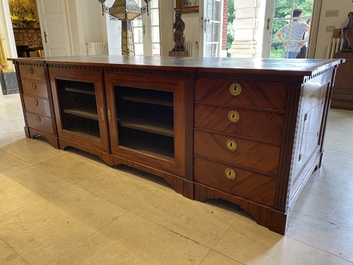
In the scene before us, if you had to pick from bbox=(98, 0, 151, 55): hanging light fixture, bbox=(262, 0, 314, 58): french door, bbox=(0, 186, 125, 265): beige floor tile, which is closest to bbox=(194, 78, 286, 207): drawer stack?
bbox=(0, 186, 125, 265): beige floor tile

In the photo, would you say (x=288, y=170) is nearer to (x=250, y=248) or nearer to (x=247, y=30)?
(x=250, y=248)

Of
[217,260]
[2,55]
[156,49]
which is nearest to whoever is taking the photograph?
[217,260]

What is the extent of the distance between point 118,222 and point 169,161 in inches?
18.1

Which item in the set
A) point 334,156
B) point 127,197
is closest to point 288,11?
point 334,156

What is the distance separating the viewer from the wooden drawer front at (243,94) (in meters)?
1.13

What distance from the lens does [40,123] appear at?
243 centimetres

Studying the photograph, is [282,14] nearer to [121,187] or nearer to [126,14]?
[126,14]

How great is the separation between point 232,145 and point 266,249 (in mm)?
490

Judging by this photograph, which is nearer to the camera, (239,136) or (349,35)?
(239,136)

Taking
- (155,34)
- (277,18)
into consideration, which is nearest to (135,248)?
(277,18)

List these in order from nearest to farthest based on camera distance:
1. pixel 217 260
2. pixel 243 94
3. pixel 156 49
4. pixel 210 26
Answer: pixel 217 260
pixel 243 94
pixel 210 26
pixel 156 49

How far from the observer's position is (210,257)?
1.11m

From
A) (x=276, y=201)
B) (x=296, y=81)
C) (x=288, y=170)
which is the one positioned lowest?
(x=276, y=201)

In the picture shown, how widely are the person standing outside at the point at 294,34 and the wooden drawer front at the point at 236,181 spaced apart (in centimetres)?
368
